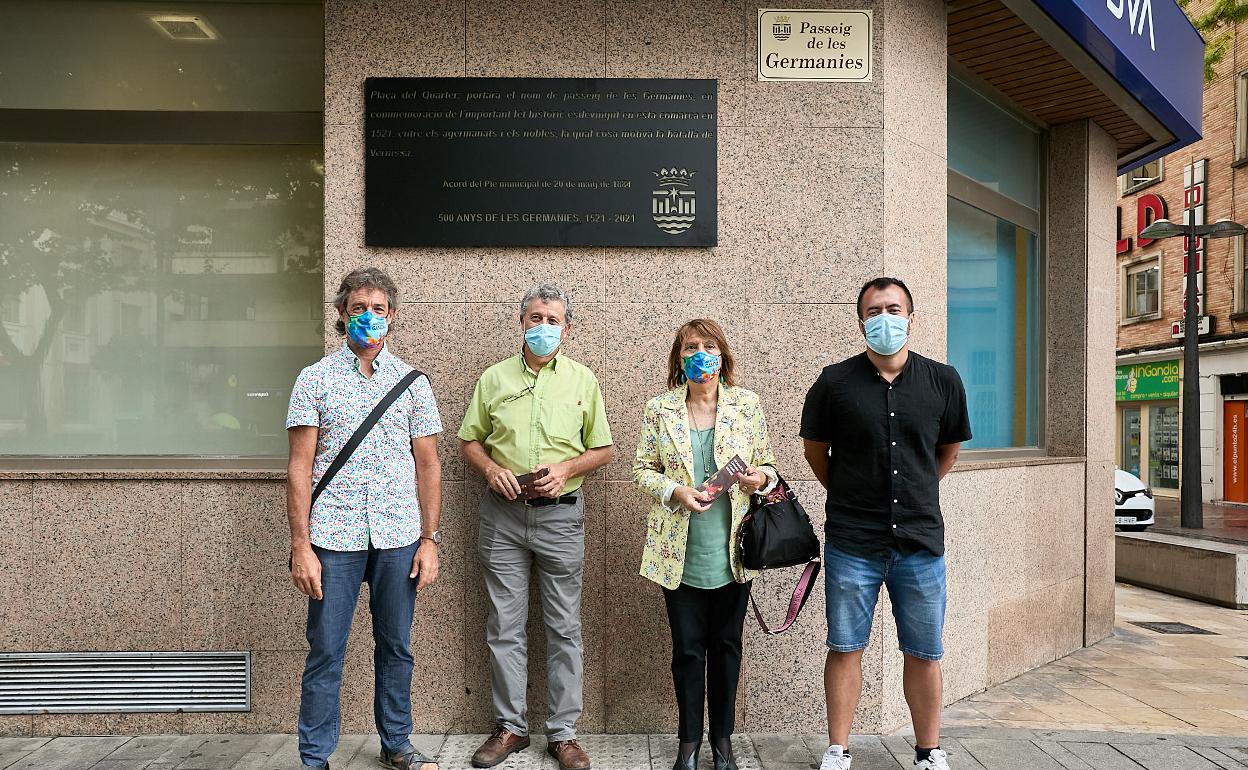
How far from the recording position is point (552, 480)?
3883 millimetres

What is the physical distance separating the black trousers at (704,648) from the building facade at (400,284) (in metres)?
0.68

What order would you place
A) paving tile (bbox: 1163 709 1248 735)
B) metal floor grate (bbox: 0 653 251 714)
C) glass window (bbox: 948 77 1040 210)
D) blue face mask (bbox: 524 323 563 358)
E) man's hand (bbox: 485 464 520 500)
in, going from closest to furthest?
man's hand (bbox: 485 464 520 500) < blue face mask (bbox: 524 323 563 358) < metal floor grate (bbox: 0 653 251 714) < paving tile (bbox: 1163 709 1248 735) < glass window (bbox: 948 77 1040 210)

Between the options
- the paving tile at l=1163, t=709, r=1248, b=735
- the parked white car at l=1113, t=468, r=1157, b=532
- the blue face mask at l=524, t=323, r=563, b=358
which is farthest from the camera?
the parked white car at l=1113, t=468, r=1157, b=532

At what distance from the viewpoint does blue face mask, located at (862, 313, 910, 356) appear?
141 inches

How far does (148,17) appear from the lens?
16.4ft

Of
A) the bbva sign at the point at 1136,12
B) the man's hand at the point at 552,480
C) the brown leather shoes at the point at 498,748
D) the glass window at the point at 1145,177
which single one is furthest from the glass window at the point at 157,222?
the glass window at the point at 1145,177

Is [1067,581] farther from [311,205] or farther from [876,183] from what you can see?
[311,205]

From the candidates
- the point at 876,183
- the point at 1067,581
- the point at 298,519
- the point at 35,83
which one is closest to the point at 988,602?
the point at 1067,581

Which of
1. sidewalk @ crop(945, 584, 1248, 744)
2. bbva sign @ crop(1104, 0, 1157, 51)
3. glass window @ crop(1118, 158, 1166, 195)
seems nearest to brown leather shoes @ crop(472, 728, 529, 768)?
sidewalk @ crop(945, 584, 1248, 744)

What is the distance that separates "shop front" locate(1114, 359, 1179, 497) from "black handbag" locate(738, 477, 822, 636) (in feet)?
68.9

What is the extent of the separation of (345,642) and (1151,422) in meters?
23.5

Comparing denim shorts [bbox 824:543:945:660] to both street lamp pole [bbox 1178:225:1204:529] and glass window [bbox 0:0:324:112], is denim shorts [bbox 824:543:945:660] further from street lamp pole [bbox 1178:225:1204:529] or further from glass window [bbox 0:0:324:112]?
street lamp pole [bbox 1178:225:1204:529]

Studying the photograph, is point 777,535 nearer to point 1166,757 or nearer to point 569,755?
point 569,755

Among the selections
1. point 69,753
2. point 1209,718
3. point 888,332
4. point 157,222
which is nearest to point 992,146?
point 888,332
